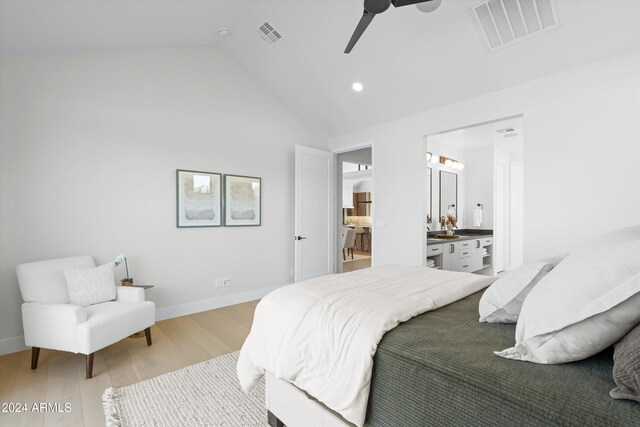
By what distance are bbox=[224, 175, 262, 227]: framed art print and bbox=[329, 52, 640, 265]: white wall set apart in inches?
100.0

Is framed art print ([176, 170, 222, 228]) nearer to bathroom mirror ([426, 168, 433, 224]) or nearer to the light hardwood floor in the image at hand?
the light hardwood floor

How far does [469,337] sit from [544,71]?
8.85 feet

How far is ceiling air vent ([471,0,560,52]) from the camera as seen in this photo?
2.32 metres

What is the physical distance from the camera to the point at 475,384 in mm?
895

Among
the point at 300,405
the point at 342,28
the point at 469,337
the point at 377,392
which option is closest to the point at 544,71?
the point at 342,28

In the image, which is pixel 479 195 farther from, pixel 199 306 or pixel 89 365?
pixel 89 365

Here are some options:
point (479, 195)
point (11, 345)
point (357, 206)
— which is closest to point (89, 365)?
point (11, 345)

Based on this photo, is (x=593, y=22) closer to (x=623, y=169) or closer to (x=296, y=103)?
(x=623, y=169)

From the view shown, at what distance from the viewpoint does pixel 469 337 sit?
114 cm

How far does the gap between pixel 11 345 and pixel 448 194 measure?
20.2 feet

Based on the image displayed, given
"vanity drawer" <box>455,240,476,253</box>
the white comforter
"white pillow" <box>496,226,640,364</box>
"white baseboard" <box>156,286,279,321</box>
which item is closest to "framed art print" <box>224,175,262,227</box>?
"white baseboard" <box>156,286,279,321</box>

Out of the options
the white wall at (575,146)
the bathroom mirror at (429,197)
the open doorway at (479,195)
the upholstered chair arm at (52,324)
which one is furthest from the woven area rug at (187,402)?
the bathroom mirror at (429,197)

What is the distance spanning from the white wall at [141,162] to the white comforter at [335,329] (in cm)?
232

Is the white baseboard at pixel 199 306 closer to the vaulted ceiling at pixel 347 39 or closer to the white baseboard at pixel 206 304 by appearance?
the white baseboard at pixel 206 304
